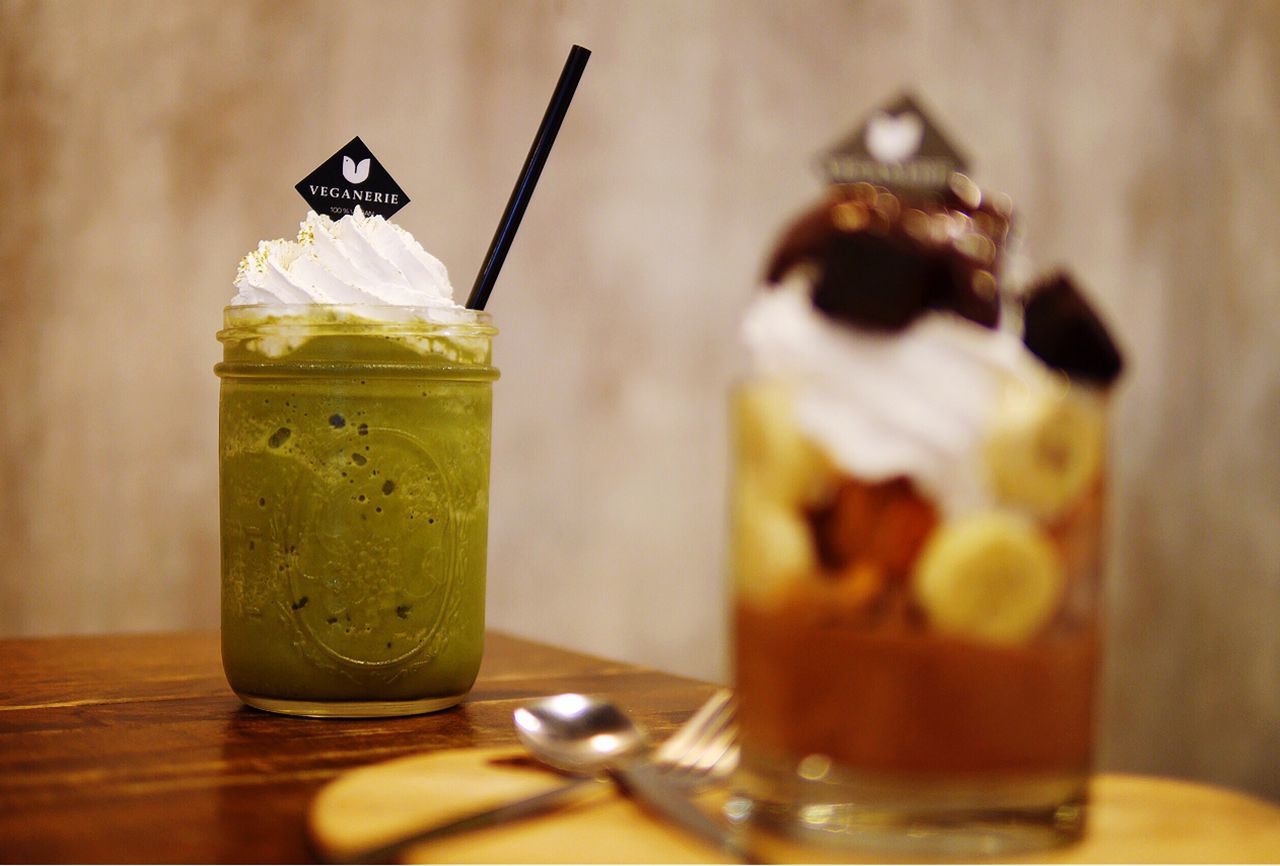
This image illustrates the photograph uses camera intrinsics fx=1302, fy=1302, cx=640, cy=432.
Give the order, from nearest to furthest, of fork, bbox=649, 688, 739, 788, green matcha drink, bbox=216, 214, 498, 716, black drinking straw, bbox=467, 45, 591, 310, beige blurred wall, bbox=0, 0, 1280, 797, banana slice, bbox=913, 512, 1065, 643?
banana slice, bbox=913, 512, 1065, 643
fork, bbox=649, 688, 739, 788
green matcha drink, bbox=216, 214, 498, 716
black drinking straw, bbox=467, 45, 591, 310
beige blurred wall, bbox=0, 0, 1280, 797

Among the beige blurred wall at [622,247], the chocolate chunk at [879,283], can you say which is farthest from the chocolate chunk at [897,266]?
the beige blurred wall at [622,247]

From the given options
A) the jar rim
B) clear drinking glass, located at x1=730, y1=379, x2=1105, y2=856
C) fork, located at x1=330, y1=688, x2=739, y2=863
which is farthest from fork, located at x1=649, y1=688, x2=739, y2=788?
the jar rim

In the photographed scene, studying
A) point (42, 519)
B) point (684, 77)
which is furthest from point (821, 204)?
point (684, 77)

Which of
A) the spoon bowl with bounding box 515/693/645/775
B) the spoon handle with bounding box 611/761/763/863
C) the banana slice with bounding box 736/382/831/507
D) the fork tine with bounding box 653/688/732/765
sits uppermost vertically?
the banana slice with bounding box 736/382/831/507

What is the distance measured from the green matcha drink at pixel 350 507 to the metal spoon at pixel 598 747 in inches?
7.8

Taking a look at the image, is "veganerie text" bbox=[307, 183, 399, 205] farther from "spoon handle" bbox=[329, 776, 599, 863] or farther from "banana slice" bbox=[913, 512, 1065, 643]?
"banana slice" bbox=[913, 512, 1065, 643]

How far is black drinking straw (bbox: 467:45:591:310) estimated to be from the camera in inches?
43.5

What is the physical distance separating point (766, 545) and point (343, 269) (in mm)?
589

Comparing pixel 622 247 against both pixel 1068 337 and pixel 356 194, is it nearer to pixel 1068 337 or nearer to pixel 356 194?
pixel 356 194

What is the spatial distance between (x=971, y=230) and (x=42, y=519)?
7.05 ft

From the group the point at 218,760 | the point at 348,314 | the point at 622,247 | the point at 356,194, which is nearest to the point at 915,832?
the point at 218,760

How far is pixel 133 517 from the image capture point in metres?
2.45

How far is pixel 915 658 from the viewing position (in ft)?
1.92

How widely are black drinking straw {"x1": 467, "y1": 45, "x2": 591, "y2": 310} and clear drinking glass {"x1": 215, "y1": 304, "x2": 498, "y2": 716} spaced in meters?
0.07
